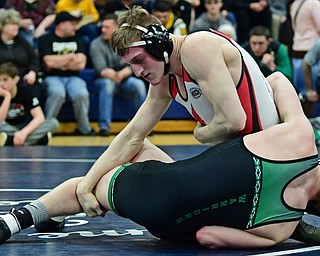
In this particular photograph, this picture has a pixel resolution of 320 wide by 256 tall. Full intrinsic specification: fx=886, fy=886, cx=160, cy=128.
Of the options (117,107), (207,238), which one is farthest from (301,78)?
(207,238)

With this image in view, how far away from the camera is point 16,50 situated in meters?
9.62

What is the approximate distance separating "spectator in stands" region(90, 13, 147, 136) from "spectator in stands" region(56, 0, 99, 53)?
377 mm

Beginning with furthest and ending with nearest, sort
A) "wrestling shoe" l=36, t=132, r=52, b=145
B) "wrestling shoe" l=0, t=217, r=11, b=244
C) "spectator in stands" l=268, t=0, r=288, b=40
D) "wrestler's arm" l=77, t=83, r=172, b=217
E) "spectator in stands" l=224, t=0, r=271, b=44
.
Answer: "spectator in stands" l=268, t=0, r=288, b=40, "spectator in stands" l=224, t=0, r=271, b=44, "wrestling shoe" l=36, t=132, r=52, b=145, "wrestler's arm" l=77, t=83, r=172, b=217, "wrestling shoe" l=0, t=217, r=11, b=244

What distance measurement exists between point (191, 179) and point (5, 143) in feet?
16.7

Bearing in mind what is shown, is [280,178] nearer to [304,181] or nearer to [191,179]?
[304,181]

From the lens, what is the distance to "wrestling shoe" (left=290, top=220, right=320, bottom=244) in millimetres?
3939

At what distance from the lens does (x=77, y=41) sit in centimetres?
1004

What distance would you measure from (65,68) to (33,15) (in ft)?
3.13

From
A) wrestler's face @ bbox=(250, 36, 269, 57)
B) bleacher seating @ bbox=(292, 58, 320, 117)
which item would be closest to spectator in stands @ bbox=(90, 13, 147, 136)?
wrestler's face @ bbox=(250, 36, 269, 57)

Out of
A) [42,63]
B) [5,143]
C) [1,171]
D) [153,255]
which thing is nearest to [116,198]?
[153,255]

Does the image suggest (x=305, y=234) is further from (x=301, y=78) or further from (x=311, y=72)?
(x=301, y=78)

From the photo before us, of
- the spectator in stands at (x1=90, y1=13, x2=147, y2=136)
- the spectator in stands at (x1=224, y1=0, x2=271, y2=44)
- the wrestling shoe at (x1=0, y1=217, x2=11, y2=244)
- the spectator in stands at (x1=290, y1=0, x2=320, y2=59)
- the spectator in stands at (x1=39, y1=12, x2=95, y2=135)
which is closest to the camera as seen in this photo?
the wrestling shoe at (x1=0, y1=217, x2=11, y2=244)

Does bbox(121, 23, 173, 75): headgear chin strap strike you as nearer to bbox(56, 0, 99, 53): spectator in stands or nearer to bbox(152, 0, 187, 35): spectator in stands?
bbox(152, 0, 187, 35): spectator in stands

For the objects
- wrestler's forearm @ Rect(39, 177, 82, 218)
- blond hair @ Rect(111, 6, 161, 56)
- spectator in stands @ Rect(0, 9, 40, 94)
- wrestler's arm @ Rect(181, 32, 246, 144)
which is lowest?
spectator in stands @ Rect(0, 9, 40, 94)
